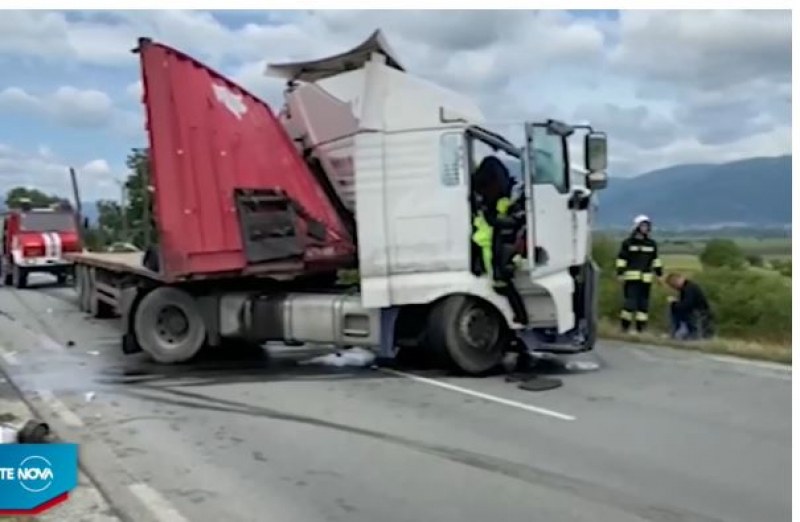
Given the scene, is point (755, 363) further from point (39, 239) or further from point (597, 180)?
point (39, 239)

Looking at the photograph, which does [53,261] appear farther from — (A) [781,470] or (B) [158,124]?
(A) [781,470]

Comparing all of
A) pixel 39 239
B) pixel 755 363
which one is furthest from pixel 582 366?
pixel 39 239

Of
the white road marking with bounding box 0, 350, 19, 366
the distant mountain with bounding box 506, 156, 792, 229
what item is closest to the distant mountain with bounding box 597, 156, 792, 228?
the distant mountain with bounding box 506, 156, 792, 229

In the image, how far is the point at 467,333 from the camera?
28.9ft

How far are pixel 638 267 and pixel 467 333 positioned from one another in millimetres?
3931

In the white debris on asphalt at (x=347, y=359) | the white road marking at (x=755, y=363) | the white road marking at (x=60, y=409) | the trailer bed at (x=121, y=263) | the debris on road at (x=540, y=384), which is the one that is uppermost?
the trailer bed at (x=121, y=263)

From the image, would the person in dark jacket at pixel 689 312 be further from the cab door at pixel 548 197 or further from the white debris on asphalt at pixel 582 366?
the cab door at pixel 548 197

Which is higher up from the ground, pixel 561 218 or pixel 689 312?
pixel 561 218

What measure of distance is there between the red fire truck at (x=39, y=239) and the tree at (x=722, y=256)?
1554cm

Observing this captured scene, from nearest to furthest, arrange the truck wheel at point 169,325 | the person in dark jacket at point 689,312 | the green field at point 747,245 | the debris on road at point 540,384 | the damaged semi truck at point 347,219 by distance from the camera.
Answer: the green field at point 747,245, the debris on road at point 540,384, the damaged semi truck at point 347,219, the truck wheel at point 169,325, the person in dark jacket at point 689,312

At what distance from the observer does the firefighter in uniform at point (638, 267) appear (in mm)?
11867

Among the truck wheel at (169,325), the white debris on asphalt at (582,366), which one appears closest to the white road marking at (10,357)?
the truck wheel at (169,325)

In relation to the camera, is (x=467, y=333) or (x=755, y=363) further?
(x=755, y=363)

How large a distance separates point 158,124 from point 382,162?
206 centimetres
